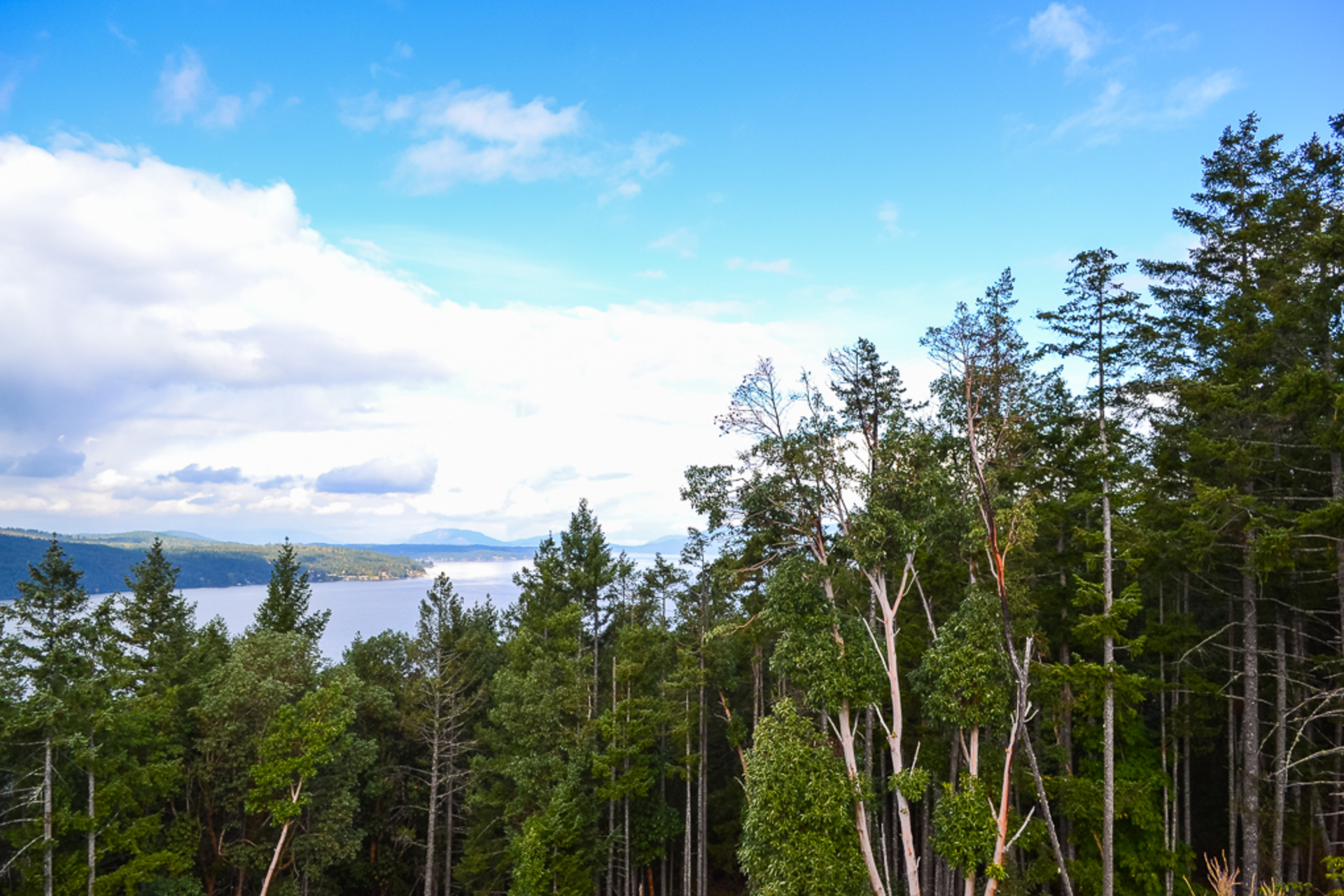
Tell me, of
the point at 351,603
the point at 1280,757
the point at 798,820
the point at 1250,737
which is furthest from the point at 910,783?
the point at 351,603

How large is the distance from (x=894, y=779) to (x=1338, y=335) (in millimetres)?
12425

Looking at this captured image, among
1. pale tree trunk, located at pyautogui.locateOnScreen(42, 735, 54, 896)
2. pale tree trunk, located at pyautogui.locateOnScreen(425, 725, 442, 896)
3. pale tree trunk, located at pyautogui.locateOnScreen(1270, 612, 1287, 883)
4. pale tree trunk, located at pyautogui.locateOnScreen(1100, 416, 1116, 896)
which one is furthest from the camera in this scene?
pale tree trunk, located at pyautogui.locateOnScreen(425, 725, 442, 896)

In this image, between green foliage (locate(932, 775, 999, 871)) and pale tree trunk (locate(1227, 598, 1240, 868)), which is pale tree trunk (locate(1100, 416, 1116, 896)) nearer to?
green foliage (locate(932, 775, 999, 871))

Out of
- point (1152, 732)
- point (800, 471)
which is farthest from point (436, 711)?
point (1152, 732)

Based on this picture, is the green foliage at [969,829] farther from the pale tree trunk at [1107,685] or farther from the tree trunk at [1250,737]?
the tree trunk at [1250,737]

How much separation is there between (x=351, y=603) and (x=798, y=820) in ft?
416

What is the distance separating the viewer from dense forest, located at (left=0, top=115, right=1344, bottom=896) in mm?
12516

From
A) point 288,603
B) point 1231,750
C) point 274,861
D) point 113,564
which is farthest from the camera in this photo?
point 113,564

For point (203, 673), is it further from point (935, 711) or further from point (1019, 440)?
point (1019, 440)

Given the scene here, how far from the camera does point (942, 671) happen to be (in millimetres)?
12578

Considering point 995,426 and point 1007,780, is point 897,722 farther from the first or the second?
point 995,426

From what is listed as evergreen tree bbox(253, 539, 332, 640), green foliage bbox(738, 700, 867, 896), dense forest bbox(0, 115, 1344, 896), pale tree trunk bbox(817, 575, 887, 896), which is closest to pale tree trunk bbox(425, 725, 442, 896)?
dense forest bbox(0, 115, 1344, 896)

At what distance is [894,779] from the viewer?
488 inches

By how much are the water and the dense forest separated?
65.5 feet
